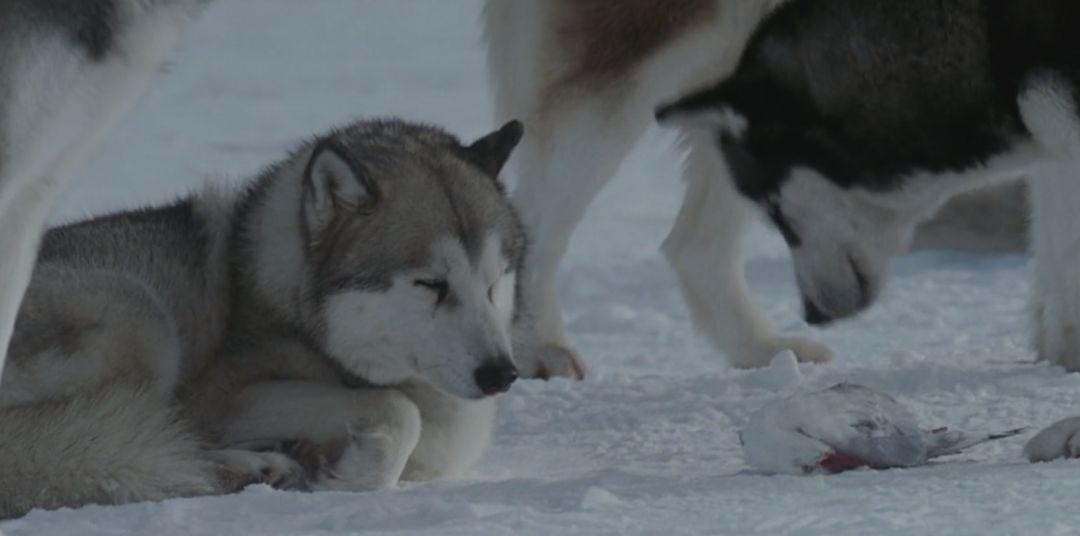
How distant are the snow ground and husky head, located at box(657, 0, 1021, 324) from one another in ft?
1.32

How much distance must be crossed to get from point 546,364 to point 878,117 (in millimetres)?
1360

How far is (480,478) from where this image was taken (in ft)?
13.0

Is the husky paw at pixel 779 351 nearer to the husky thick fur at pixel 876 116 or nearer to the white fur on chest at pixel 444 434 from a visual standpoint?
the husky thick fur at pixel 876 116

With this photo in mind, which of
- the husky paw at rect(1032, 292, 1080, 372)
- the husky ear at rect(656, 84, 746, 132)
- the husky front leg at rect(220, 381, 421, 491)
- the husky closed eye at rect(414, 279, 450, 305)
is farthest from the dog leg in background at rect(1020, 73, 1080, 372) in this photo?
the husky front leg at rect(220, 381, 421, 491)

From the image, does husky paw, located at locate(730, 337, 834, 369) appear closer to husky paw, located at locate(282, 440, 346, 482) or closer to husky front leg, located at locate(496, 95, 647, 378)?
husky front leg, located at locate(496, 95, 647, 378)

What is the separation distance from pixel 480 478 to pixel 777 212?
3.07 feet

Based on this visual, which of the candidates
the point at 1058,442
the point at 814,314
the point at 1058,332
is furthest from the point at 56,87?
the point at 1058,332

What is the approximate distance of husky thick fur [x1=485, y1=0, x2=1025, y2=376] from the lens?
516 cm

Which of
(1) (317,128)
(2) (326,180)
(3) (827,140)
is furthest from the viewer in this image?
(1) (317,128)

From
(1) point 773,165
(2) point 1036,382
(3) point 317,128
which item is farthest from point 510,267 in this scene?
(3) point 317,128

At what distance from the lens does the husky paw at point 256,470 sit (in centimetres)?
360

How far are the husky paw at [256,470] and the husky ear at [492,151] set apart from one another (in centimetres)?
75

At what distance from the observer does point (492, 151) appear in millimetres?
4148

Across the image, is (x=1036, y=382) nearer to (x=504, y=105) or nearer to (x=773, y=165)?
(x=773, y=165)
